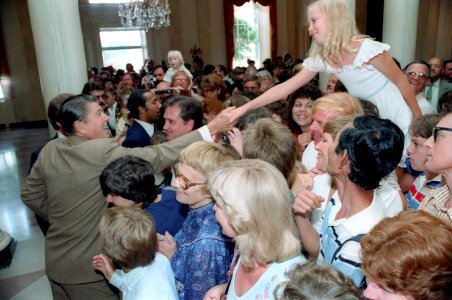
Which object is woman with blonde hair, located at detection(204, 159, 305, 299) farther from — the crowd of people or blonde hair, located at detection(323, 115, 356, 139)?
blonde hair, located at detection(323, 115, 356, 139)

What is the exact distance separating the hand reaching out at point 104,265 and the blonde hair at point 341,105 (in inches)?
58.9

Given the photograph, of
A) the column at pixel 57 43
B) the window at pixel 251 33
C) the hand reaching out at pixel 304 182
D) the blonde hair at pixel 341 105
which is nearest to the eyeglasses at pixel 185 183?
the hand reaching out at pixel 304 182

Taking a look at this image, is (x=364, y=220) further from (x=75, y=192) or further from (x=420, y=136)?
(x=75, y=192)

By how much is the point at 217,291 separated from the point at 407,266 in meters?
0.85

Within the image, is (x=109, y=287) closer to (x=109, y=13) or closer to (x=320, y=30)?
(x=320, y=30)

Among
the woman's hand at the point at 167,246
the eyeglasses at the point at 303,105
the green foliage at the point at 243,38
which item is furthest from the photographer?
the green foliage at the point at 243,38

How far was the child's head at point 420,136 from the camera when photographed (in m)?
2.33

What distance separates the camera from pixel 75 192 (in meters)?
2.31

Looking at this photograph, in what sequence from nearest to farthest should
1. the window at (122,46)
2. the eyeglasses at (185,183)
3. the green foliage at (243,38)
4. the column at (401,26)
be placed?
the eyeglasses at (185,183) → the column at (401,26) → the window at (122,46) → the green foliage at (243,38)

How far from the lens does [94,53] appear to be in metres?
14.8

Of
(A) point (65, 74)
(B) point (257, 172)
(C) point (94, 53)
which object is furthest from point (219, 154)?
(C) point (94, 53)

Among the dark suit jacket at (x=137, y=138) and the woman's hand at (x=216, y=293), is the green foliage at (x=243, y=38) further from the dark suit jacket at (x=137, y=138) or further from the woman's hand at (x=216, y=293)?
the woman's hand at (x=216, y=293)

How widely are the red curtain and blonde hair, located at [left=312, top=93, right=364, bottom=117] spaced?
1388 cm

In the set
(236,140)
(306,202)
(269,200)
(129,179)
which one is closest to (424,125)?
(236,140)
